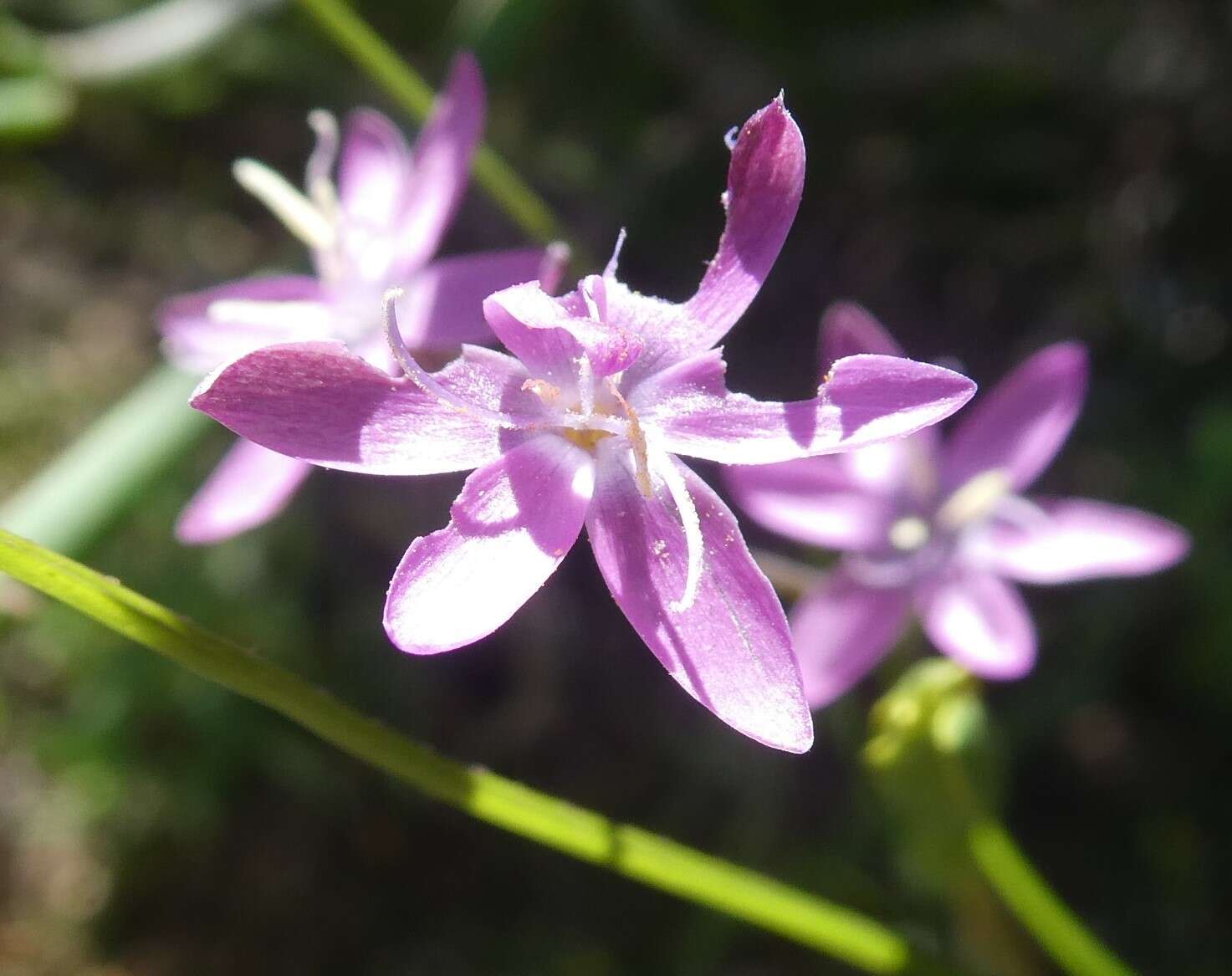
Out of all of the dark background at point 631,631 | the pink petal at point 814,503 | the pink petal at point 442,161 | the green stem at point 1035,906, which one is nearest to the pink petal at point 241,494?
the pink petal at point 442,161

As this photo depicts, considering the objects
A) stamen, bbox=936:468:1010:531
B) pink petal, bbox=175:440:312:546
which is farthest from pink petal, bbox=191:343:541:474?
stamen, bbox=936:468:1010:531

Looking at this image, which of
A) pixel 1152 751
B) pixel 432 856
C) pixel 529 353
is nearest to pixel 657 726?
pixel 432 856

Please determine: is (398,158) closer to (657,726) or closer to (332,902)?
(657,726)

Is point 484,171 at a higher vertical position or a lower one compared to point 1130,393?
higher

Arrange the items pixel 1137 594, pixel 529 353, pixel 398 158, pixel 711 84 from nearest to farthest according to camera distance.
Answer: pixel 529 353 < pixel 398 158 < pixel 1137 594 < pixel 711 84

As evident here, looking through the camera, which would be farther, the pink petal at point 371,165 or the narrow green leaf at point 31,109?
the narrow green leaf at point 31,109

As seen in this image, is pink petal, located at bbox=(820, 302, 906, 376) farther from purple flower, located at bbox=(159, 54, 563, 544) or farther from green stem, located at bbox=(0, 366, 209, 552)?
green stem, located at bbox=(0, 366, 209, 552)

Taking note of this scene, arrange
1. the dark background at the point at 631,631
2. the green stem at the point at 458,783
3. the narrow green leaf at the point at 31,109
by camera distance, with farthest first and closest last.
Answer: the dark background at the point at 631,631 < the narrow green leaf at the point at 31,109 < the green stem at the point at 458,783

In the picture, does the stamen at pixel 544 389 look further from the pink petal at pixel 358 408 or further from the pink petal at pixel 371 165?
the pink petal at pixel 371 165
